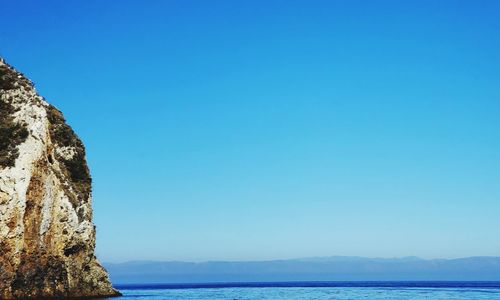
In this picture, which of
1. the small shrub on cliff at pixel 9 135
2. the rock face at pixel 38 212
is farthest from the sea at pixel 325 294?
the small shrub on cliff at pixel 9 135

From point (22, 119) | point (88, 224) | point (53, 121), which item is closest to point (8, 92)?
point (22, 119)

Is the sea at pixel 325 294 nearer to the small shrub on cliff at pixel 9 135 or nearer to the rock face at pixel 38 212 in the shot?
the rock face at pixel 38 212

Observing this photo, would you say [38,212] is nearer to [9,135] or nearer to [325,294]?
[9,135]

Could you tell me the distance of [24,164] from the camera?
193ft

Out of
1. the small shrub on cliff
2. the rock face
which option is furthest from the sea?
the small shrub on cliff

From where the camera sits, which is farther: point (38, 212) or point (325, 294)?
point (325, 294)

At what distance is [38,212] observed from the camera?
59844mm

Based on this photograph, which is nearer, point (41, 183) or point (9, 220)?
point (9, 220)

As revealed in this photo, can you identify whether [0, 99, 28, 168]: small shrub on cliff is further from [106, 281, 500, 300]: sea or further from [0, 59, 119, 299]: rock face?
[106, 281, 500, 300]: sea

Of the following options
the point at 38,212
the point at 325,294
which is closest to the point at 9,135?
the point at 38,212

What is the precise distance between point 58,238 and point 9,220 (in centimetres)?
847

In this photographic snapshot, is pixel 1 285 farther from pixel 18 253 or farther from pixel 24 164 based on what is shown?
pixel 24 164

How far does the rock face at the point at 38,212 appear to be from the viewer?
56250 millimetres

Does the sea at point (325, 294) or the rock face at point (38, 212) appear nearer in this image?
the rock face at point (38, 212)
